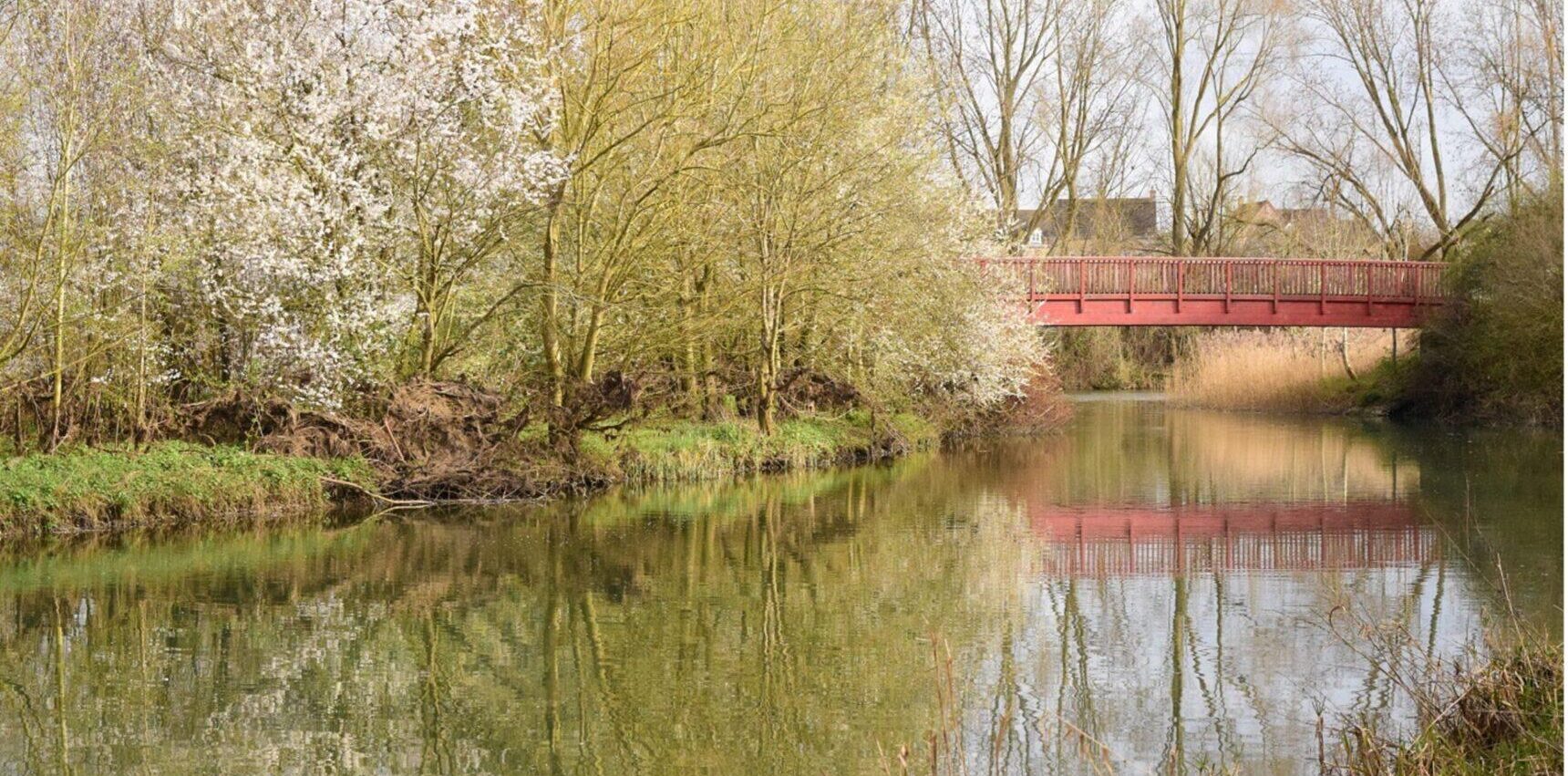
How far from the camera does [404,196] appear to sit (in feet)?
54.1

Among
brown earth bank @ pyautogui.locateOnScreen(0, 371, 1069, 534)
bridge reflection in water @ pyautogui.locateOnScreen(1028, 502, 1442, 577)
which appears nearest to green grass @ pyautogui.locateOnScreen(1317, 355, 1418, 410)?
brown earth bank @ pyautogui.locateOnScreen(0, 371, 1069, 534)

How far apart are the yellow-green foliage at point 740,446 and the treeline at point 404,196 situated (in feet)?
2.07

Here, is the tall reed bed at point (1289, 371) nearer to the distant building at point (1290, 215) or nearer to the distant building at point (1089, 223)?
the distant building at point (1089, 223)

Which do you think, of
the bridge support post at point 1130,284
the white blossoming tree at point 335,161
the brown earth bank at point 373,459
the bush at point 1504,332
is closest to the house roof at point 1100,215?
the bridge support post at point 1130,284

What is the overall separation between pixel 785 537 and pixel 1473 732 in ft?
27.6

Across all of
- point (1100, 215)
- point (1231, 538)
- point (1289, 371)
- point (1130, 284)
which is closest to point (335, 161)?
point (1231, 538)

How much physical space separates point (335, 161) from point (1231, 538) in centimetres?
911

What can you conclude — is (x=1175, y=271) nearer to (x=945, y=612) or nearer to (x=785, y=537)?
(x=785, y=537)

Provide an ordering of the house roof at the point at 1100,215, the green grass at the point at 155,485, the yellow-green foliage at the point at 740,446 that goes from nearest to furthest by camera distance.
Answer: the green grass at the point at 155,485 < the yellow-green foliage at the point at 740,446 < the house roof at the point at 1100,215

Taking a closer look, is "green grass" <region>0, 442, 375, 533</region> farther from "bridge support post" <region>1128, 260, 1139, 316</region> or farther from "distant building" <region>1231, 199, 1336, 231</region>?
"distant building" <region>1231, 199, 1336, 231</region>

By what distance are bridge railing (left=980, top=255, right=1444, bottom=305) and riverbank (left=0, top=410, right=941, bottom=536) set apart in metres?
13.9

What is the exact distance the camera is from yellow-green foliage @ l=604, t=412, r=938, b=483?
63.0 feet

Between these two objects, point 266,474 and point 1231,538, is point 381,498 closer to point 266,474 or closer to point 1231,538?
point 266,474

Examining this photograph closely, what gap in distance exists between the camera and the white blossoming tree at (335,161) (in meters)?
15.5
